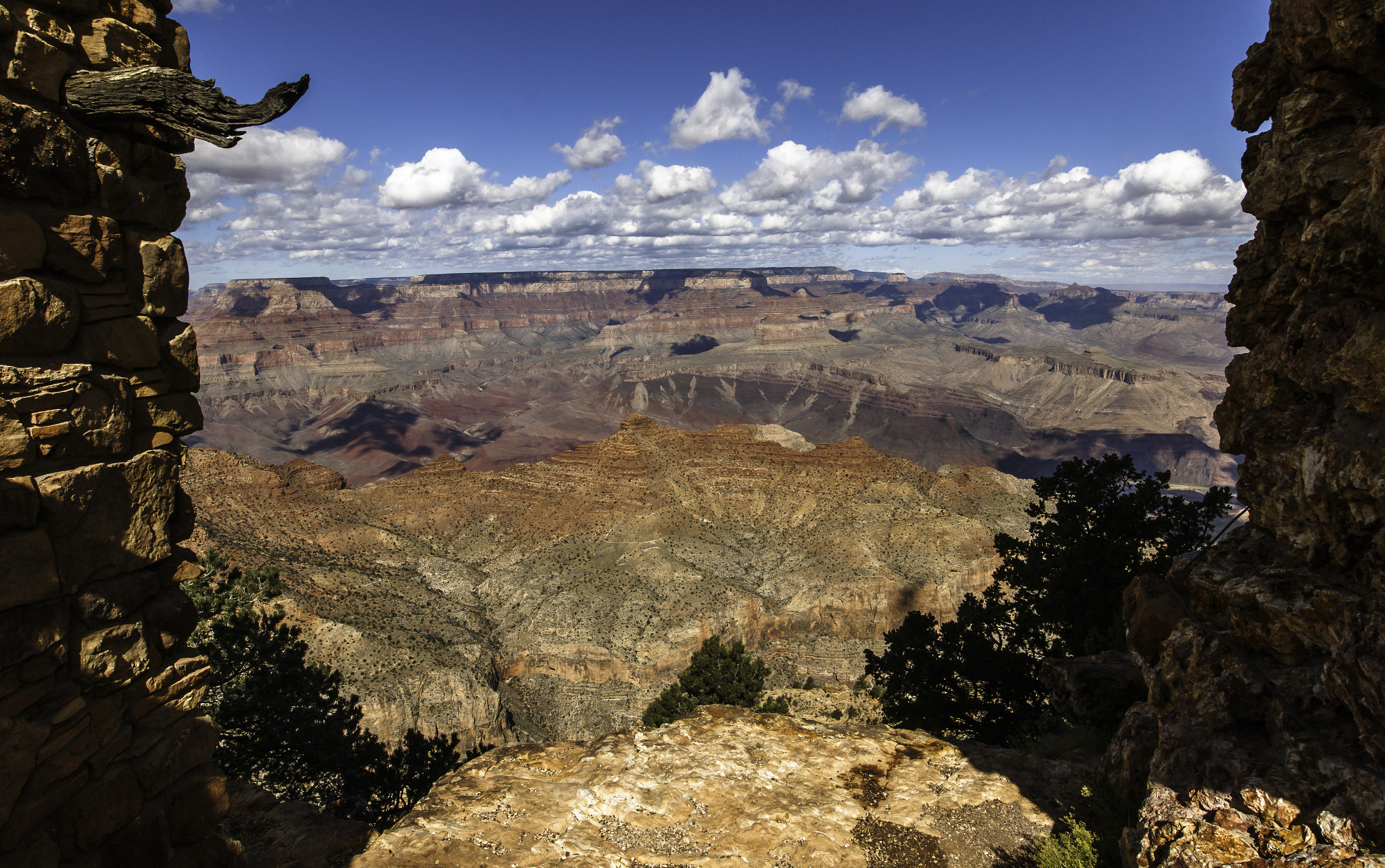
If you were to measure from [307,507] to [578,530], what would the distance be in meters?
25.4

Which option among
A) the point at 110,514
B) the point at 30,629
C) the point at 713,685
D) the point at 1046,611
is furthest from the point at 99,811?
the point at 1046,611

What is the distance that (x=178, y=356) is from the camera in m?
7.27

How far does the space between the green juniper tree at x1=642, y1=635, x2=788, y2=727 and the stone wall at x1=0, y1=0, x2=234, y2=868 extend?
21.3m

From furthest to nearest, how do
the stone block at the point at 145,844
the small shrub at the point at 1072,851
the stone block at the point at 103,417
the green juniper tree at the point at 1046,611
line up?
the green juniper tree at the point at 1046,611
the small shrub at the point at 1072,851
the stone block at the point at 145,844
the stone block at the point at 103,417

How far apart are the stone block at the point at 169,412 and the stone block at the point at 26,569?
4.94 ft

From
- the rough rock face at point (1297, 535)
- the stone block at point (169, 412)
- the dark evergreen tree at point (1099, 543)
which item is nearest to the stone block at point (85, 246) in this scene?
the stone block at point (169, 412)

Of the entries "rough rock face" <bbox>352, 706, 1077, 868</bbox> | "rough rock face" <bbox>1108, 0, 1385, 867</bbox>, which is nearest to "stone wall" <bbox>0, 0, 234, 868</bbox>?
"rough rock face" <bbox>352, 706, 1077, 868</bbox>

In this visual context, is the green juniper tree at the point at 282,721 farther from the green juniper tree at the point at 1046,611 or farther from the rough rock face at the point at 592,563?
the rough rock face at the point at 592,563

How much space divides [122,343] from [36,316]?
2.91 feet

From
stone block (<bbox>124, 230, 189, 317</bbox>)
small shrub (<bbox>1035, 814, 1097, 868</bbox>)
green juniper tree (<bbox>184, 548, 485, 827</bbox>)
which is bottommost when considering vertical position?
green juniper tree (<bbox>184, 548, 485, 827</bbox>)

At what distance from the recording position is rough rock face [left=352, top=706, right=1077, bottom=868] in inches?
379

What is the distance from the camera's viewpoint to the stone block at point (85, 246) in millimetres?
6070

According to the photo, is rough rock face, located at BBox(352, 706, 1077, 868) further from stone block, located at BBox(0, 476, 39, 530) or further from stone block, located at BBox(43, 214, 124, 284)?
stone block, located at BBox(43, 214, 124, 284)

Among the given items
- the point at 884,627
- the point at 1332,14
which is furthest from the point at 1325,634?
the point at 884,627
